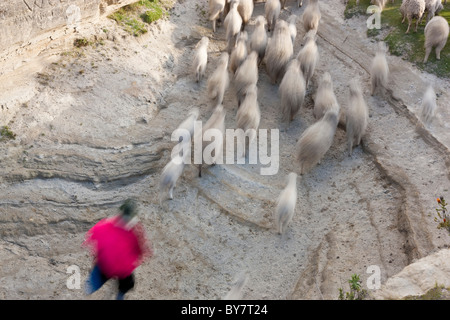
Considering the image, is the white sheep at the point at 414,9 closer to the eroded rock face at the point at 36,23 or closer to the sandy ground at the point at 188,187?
the sandy ground at the point at 188,187

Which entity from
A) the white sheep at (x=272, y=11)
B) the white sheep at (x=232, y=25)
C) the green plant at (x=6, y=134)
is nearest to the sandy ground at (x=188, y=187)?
the green plant at (x=6, y=134)

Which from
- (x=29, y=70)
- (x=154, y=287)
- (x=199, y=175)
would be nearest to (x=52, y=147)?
(x=29, y=70)

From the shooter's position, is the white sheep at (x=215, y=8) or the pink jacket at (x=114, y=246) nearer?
the pink jacket at (x=114, y=246)

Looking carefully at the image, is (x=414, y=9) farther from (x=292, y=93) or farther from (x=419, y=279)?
(x=419, y=279)

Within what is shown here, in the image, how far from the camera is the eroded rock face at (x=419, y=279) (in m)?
4.84

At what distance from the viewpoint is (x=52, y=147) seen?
7.46 m

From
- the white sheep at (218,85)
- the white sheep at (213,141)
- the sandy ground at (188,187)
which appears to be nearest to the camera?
the sandy ground at (188,187)

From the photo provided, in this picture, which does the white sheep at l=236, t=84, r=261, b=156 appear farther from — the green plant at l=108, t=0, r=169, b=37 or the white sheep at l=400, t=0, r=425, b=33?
the white sheep at l=400, t=0, r=425, b=33

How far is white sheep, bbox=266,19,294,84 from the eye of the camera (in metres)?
9.23

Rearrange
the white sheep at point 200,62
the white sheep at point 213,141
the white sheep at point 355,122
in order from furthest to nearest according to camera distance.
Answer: the white sheep at point 200,62, the white sheep at point 355,122, the white sheep at point 213,141

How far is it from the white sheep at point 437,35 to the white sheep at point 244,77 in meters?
3.56

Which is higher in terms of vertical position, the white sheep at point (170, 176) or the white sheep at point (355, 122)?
the white sheep at point (355, 122)

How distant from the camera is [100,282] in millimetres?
5031

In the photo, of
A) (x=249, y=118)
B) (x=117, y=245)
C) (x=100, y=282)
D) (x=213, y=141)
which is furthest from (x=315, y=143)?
(x=100, y=282)
